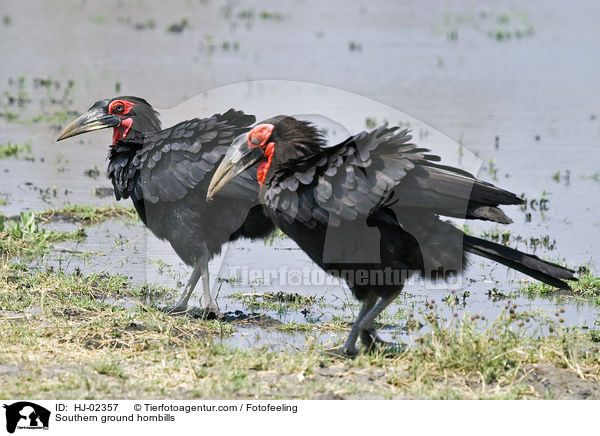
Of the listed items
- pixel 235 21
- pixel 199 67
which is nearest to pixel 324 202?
pixel 199 67

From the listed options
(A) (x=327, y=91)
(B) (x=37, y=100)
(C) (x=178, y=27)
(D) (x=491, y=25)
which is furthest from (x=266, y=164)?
(D) (x=491, y=25)

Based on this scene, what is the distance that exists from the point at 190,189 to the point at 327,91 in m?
8.33

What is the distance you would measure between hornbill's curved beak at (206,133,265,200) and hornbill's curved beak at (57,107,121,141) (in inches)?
57.4

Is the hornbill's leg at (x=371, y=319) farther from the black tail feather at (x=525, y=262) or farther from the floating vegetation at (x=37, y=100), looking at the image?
the floating vegetation at (x=37, y=100)

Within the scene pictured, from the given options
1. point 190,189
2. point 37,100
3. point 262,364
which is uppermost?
point 37,100

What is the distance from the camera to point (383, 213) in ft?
17.9

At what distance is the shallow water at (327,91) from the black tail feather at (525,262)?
3.70 ft

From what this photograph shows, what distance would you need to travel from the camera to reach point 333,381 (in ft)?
16.5

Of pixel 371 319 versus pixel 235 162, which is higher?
pixel 235 162

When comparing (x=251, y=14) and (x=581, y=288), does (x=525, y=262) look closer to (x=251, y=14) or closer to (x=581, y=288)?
(x=581, y=288)

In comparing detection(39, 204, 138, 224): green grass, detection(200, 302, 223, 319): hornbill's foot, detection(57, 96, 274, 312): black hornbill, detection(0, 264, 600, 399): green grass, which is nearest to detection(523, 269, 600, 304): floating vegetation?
detection(0, 264, 600, 399): green grass

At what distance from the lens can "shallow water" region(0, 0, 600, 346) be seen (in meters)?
7.77

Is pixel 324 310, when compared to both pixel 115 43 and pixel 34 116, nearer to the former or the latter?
pixel 34 116

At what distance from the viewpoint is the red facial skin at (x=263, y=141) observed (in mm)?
5820
